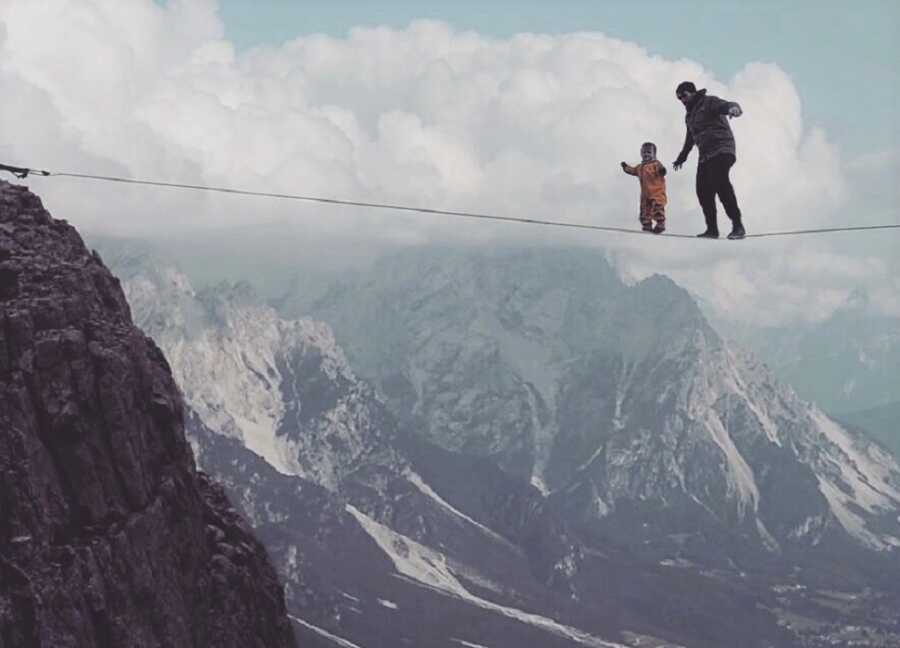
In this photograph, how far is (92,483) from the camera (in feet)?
409

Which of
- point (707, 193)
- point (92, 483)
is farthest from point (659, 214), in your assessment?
point (92, 483)

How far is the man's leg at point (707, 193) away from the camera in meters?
56.5

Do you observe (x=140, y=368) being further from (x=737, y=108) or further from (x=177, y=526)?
(x=737, y=108)

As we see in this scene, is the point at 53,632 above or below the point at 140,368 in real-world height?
below

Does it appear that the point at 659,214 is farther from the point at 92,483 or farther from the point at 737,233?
A: the point at 92,483

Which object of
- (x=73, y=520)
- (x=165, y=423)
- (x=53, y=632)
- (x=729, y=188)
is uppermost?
(x=729, y=188)

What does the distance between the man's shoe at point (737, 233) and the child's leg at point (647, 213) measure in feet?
22.5

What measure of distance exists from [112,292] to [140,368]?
11443 millimetres

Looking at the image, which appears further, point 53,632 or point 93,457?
point 93,457

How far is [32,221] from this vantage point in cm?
14000

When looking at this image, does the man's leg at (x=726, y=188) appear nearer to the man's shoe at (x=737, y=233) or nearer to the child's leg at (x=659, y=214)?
the man's shoe at (x=737, y=233)

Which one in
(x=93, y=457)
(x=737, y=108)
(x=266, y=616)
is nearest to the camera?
(x=737, y=108)

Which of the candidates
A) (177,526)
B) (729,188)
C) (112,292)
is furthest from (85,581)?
(729,188)

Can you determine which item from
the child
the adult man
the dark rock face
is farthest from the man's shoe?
the dark rock face
